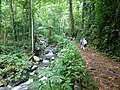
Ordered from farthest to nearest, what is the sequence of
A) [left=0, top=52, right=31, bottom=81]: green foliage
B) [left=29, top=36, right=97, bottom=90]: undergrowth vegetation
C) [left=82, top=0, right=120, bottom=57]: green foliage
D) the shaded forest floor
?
[left=82, top=0, right=120, bottom=57]: green foliage
[left=0, top=52, right=31, bottom=81]: green foliage
the shaded forest floor
[left=29, top=36, right=97, bottom=90]: undergrowth vegetation

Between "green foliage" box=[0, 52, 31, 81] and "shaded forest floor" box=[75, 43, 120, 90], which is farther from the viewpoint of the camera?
"green foliage" box=[0, 52, 31, 81]

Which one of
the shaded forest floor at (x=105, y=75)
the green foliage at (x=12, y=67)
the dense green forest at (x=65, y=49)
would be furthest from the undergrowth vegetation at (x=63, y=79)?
the green foliage at (x=12, y=67)

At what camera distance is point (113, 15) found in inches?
589

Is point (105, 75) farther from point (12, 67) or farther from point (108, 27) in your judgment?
point (12, 67)

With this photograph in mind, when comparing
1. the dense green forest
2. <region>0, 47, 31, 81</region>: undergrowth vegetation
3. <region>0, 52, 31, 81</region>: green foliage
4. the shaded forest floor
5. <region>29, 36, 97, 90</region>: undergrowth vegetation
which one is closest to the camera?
<region>29, 36, 97, 90</region>: undergrowth vegetation

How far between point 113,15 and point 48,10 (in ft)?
91.6

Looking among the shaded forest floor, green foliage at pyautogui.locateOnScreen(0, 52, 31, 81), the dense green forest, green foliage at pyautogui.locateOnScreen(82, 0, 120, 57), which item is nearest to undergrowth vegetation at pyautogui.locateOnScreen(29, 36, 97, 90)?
the dense green forest

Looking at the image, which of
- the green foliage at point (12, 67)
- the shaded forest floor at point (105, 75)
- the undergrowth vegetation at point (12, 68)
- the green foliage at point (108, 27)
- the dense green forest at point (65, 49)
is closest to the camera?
the dense green forest at point (65, 49)

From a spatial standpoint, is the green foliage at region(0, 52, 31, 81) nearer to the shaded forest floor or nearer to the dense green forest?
the dense green forest

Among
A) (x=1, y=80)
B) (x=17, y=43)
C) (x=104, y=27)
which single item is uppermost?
(x=104, y=27)

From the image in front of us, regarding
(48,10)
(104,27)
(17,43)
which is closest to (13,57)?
(17,43)

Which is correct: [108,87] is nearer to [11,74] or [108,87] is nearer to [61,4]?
[11,74]

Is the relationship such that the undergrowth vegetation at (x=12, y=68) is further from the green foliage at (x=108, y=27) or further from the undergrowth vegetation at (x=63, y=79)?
the undergrowth vegetation at (x=63, y=79)

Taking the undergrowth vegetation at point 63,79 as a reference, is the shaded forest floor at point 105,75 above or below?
below
